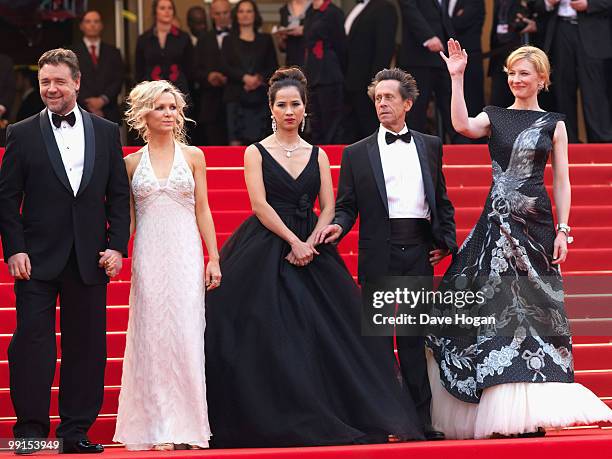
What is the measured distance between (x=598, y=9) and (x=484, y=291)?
4539mm

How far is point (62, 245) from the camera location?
255 inches

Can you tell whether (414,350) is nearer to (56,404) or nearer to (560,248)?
(560,248)

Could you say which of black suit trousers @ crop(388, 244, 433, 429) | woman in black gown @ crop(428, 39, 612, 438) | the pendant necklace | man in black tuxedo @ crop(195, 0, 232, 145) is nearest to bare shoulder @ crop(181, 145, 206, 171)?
→ the pendant necklace

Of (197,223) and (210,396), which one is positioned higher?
(197,223)

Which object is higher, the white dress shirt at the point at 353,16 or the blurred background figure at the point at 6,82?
the white dress shirt at the point at 353,16

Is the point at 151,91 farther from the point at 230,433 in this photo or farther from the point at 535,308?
the point at 535,308

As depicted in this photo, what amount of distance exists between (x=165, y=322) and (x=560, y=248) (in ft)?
6.53

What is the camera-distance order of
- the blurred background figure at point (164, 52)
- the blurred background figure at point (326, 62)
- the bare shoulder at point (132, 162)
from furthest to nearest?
the blurred background figure at point (164, 52) → the blurred background figure at point (326, 62) → the bare shoulder at point (132, 162)

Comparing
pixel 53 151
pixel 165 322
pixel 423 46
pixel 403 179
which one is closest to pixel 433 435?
pixel 403 179

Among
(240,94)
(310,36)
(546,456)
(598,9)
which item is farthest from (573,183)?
(546,456)

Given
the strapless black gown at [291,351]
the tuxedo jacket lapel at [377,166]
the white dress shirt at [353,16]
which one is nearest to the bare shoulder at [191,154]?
A: the strapless black gown at [291,351]

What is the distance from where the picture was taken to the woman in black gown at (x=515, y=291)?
6609 mm

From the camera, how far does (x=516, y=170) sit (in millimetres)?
6934

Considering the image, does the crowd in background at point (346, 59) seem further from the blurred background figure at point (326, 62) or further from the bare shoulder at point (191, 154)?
the bare shoulder at point (191, 154)
